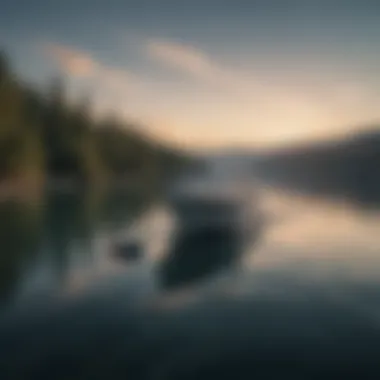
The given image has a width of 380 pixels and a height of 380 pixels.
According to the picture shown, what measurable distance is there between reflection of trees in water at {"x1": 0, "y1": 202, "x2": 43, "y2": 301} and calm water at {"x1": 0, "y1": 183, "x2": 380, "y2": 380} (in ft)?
0.06

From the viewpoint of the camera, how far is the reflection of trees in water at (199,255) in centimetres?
352

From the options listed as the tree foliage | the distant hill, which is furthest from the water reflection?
the distant hill

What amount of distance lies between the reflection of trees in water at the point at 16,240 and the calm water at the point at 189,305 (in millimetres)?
19

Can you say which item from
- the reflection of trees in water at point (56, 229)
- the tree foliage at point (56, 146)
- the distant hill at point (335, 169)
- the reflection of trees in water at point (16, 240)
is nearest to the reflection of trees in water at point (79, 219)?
the reflection of trees in water at point (56, 229)

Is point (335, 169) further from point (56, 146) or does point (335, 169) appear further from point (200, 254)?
point (56, 146)

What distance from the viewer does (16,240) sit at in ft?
15.3

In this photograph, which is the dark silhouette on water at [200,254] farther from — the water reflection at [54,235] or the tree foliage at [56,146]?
the tree foliage at [56,146]

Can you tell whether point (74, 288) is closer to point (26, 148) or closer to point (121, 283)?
point (121, 283)

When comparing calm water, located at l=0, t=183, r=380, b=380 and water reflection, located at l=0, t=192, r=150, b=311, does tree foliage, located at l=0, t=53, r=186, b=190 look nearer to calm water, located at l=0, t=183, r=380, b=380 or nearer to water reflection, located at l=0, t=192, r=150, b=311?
water reflection, located at l=0, t=192, r=150, b=311

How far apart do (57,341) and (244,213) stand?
4252 mm

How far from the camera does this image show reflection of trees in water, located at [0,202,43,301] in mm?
3438

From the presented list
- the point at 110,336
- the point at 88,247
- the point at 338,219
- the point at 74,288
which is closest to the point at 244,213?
the point at 338,219

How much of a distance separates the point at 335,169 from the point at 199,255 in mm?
3529

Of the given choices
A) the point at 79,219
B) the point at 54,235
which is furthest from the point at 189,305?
the point at 79,219
